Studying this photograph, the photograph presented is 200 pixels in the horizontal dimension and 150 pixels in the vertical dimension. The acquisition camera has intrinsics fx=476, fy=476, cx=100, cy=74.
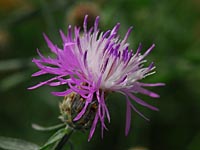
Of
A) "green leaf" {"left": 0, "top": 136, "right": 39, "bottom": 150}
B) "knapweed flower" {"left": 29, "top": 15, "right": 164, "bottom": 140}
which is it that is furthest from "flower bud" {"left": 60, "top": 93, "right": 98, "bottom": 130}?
"green leaf" {"left": 0, "top": 136, "right": 39, "bottom": 150}

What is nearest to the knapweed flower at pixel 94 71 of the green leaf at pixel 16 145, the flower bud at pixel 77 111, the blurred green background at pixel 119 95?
the flower bud at pixel 77 111

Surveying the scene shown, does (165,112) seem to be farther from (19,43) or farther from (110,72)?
(110,72)

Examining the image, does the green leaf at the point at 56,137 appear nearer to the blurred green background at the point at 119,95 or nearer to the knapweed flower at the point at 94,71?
the knapweed flower at the point at 94,71

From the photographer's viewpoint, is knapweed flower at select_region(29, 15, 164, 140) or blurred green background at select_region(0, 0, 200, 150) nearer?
knapweed flower at select_region(29, 15, 164, 140)

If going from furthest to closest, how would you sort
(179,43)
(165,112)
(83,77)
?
(179,43) → (165,112) → (83,77)

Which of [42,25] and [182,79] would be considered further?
[42,25]

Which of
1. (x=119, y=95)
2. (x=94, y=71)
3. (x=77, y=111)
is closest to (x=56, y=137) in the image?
(x=77, y=111)

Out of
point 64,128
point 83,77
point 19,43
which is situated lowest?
point 64,128

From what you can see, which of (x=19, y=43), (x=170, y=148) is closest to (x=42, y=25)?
(x=19, y=43)

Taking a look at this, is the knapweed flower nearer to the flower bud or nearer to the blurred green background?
the flower bud
